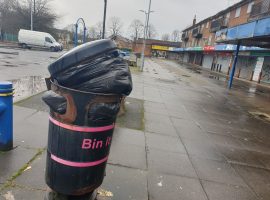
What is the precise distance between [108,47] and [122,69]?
0.71ft

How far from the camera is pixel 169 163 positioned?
4.00m

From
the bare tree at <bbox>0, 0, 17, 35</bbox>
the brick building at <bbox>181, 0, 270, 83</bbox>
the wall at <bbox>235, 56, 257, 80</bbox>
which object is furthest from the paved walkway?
the bare tree at <bbox>0, 0, 17, 35</bbox>

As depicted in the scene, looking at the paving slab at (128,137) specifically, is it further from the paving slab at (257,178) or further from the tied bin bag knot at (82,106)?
the tied bin bag knot at (82,106)

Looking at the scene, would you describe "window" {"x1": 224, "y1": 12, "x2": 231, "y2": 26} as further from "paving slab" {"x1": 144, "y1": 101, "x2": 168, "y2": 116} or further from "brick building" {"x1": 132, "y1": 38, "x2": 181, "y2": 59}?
"brick building" {"x1": 132, "y1": 38, "x2": 181, "y2": 59}

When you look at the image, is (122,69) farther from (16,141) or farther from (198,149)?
(198,149)

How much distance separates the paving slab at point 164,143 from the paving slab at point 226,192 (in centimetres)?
113

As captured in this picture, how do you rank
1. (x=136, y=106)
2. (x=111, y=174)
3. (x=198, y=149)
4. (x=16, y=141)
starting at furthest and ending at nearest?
(x=136, y=106) → (x=198, y=149) → (x=16, y=141) → (x=111, y=174)

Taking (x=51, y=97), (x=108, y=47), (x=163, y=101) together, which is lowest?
(x=163, y=101)

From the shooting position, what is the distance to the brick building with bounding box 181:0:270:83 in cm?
2655

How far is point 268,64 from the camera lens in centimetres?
2462

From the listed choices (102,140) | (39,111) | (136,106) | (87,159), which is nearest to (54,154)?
(87,159)

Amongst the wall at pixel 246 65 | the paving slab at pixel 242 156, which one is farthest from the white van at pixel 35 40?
the paving slab at pixel 242 156

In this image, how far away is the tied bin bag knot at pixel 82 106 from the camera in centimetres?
200

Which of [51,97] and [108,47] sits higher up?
[108,47]
